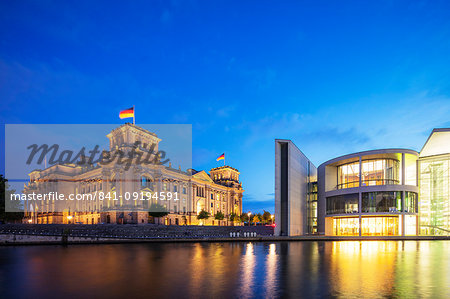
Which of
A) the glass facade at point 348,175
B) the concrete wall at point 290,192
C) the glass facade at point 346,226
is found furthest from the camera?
the glass facade at point 348,175

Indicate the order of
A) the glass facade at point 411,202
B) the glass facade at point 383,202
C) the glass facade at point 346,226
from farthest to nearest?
the glass facade at point 346,226 → the glass facade at point 411,202 → the glass facade at point 383,202

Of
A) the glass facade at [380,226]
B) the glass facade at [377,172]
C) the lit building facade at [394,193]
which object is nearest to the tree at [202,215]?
the lit building facade at [394,193]

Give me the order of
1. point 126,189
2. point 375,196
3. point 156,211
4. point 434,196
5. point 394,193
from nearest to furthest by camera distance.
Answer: point 394,193 → point 375,196 → point 434,196 → point 156,211 → point 126,189

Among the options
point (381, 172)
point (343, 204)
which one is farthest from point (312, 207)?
point (381, 172)

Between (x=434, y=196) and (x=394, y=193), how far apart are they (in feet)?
31.1

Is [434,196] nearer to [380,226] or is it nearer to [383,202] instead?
[383,202]

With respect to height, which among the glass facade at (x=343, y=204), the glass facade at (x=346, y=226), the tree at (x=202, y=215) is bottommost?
the tree at (x=202, y=215)

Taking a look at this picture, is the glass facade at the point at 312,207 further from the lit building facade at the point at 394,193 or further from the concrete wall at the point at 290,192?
the lit building facade at the point at 394,193

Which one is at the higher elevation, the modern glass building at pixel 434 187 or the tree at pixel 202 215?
the modern glass building at pixel 434 187

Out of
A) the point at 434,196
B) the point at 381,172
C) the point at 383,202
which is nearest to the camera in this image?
the point at 383,202

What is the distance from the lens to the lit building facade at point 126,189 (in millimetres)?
84562

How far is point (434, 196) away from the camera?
56.4m

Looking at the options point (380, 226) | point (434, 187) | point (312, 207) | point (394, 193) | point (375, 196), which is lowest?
point (380, 226)

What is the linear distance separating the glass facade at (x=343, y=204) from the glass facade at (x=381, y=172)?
3.51 meters
